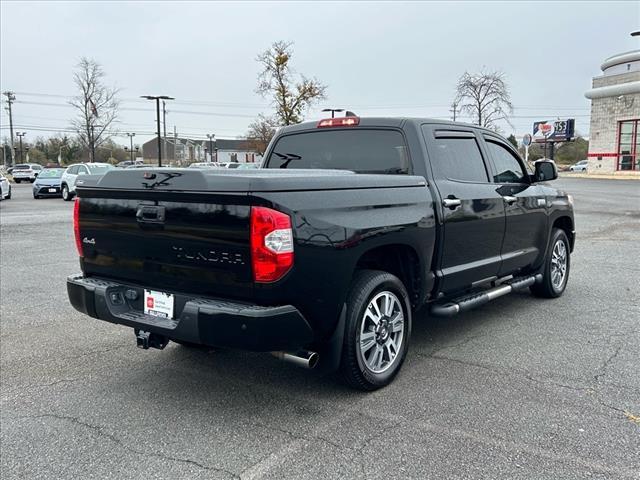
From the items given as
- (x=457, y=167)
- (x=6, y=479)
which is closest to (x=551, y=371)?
(x=457, y=167)

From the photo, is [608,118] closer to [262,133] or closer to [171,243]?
[262,133]

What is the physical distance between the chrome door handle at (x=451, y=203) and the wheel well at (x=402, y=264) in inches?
21.6

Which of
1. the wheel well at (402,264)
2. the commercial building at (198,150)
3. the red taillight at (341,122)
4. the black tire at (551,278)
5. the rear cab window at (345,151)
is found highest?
the commercial building at (198,150)

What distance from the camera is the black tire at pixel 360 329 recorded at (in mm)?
3641

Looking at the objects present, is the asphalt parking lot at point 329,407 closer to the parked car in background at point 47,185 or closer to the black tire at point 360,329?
the black tire at point 360,329

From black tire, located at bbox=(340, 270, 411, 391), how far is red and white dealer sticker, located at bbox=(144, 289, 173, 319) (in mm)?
1121

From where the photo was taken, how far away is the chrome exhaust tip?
3.44m

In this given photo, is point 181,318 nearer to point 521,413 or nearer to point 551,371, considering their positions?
point 521,413

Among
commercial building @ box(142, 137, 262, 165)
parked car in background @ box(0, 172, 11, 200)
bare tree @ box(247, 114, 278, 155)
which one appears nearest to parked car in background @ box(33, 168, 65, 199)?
parked car in background @ box(0, 172, 11, 200)

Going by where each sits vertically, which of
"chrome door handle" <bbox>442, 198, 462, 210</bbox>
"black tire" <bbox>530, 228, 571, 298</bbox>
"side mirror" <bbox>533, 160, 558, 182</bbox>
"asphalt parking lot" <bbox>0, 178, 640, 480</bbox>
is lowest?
"asphalt parking lot" <bbox>0, 178, 640, 480</bbox>

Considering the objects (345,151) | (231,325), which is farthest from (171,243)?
(345,151)

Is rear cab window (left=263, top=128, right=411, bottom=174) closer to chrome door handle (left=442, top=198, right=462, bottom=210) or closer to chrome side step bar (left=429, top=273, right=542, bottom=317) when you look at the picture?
chrome door handle (left=442, top=198, right=462, bottom=210)

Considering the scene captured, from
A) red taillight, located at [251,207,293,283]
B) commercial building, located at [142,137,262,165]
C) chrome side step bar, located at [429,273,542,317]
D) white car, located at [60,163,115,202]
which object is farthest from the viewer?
commercial building, located at [142,137,262,165]

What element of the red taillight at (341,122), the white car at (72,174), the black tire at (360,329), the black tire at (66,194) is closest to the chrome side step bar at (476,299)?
the black tire at (360,329)
